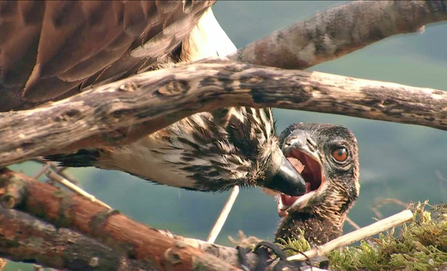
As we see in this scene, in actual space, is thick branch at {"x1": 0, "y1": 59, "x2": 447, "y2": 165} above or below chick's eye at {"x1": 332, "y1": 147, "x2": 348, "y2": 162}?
below

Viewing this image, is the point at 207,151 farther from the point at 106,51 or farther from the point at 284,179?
the point at 106,51

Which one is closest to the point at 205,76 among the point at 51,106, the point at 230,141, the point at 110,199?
the point at 51,106

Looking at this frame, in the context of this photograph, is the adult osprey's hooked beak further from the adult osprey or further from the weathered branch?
the weathered branch

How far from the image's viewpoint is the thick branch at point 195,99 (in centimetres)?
114

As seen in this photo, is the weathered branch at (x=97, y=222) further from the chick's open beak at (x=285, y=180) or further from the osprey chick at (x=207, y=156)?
the chick's open beak at (x=285, y=180)

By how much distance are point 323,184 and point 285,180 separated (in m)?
0.52

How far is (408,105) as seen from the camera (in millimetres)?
1156

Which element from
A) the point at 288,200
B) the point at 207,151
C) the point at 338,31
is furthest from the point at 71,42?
the point at 288,200

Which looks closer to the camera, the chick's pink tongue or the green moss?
the green moss

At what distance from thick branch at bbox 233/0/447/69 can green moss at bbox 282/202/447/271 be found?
0.60 meters

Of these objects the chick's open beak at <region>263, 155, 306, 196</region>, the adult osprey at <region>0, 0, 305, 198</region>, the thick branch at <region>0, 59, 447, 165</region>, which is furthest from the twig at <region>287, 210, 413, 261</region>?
the thick branch at <region>0, 59, 447, 165</region>

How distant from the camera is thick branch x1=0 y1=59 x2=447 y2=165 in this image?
114 centimetres

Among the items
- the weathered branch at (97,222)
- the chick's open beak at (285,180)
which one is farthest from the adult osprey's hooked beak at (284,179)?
the weathered branch at (97,222)

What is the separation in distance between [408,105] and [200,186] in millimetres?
830
